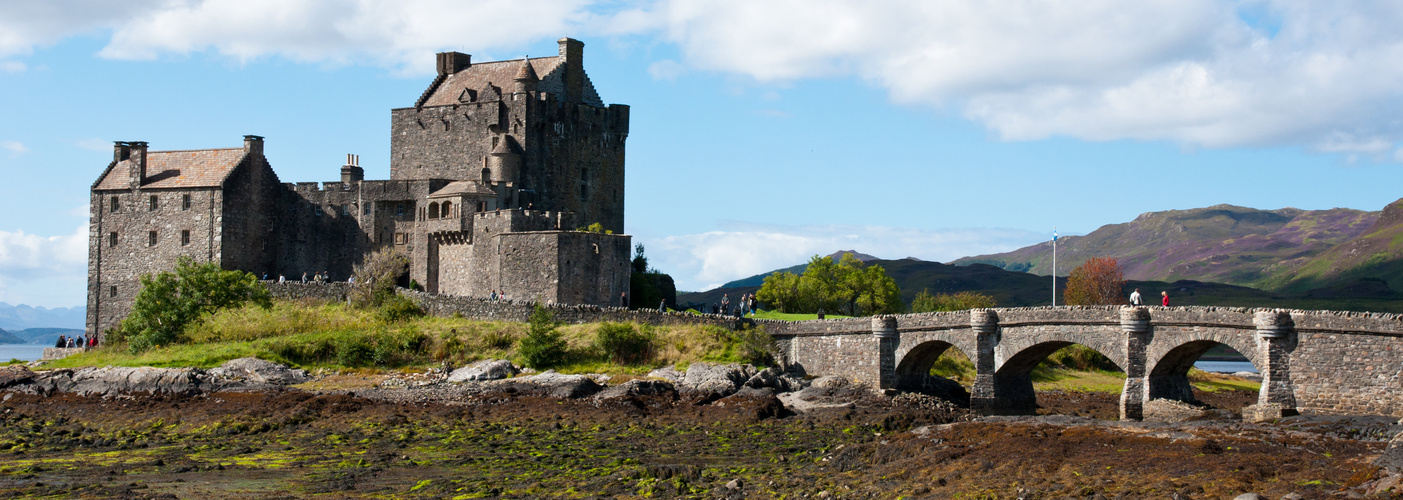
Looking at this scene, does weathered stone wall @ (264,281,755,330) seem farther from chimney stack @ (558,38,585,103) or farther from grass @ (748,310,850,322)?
chimney stack @ (558,38,585,103)

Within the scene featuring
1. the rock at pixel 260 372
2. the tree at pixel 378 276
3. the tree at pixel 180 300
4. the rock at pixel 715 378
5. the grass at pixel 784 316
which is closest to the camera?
the rock at pixel 715 378

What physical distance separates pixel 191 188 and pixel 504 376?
2921 cm

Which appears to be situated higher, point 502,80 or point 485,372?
point 502,80

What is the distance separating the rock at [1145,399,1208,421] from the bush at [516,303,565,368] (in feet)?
78.9

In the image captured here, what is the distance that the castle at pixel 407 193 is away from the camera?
72.6 m

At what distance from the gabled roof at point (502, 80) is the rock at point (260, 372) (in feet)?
86.1

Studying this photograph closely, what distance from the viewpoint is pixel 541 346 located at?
181 ft

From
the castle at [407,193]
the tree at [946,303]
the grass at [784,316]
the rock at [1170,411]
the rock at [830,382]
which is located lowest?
the rock at [1170,411]

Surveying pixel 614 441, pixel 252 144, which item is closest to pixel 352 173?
pixel 252 144

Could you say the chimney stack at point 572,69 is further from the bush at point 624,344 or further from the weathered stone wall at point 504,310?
the bush at point 624,344

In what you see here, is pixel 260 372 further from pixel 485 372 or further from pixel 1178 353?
pixel 1178 353

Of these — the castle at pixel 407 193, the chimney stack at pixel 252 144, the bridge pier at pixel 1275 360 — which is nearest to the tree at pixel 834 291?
the castle at pixel 407 193

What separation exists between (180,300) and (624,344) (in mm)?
23576

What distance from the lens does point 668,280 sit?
75.1 meters
